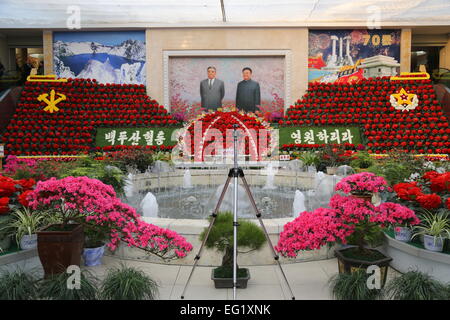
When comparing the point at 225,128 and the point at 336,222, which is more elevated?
the point at 225,128

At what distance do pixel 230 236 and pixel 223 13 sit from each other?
455 inches

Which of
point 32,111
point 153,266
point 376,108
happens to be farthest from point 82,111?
point 153,266

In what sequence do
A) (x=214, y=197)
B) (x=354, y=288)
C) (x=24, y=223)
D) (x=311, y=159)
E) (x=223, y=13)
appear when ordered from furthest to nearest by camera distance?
(x=223, y=13) → (x=311, y=159) → (x=214, y=197) → (x=24, y=223) → (x=354, y=288)

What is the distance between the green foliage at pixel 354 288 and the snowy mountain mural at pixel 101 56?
13.2m

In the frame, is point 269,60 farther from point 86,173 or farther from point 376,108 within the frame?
point 86,173

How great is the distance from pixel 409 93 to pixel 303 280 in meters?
11.8

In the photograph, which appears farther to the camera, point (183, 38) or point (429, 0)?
point (183, 38)

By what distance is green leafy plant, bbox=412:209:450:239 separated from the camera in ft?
13.5

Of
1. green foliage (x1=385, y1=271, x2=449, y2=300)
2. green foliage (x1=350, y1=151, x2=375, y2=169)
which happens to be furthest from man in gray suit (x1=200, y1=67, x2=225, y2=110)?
green foliage (x1=385, y1=271, x2=449, y2=300)

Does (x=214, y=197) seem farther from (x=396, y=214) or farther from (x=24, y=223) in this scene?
(x=396, y=214)

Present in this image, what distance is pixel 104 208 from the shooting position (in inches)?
154

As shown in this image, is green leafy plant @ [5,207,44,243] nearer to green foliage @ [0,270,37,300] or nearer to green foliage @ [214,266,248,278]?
green foliage @ [0,270,37,300]

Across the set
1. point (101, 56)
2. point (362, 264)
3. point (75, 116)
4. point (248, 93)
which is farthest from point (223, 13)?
point (362, 264)

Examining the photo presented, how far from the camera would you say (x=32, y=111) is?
1403 cm
